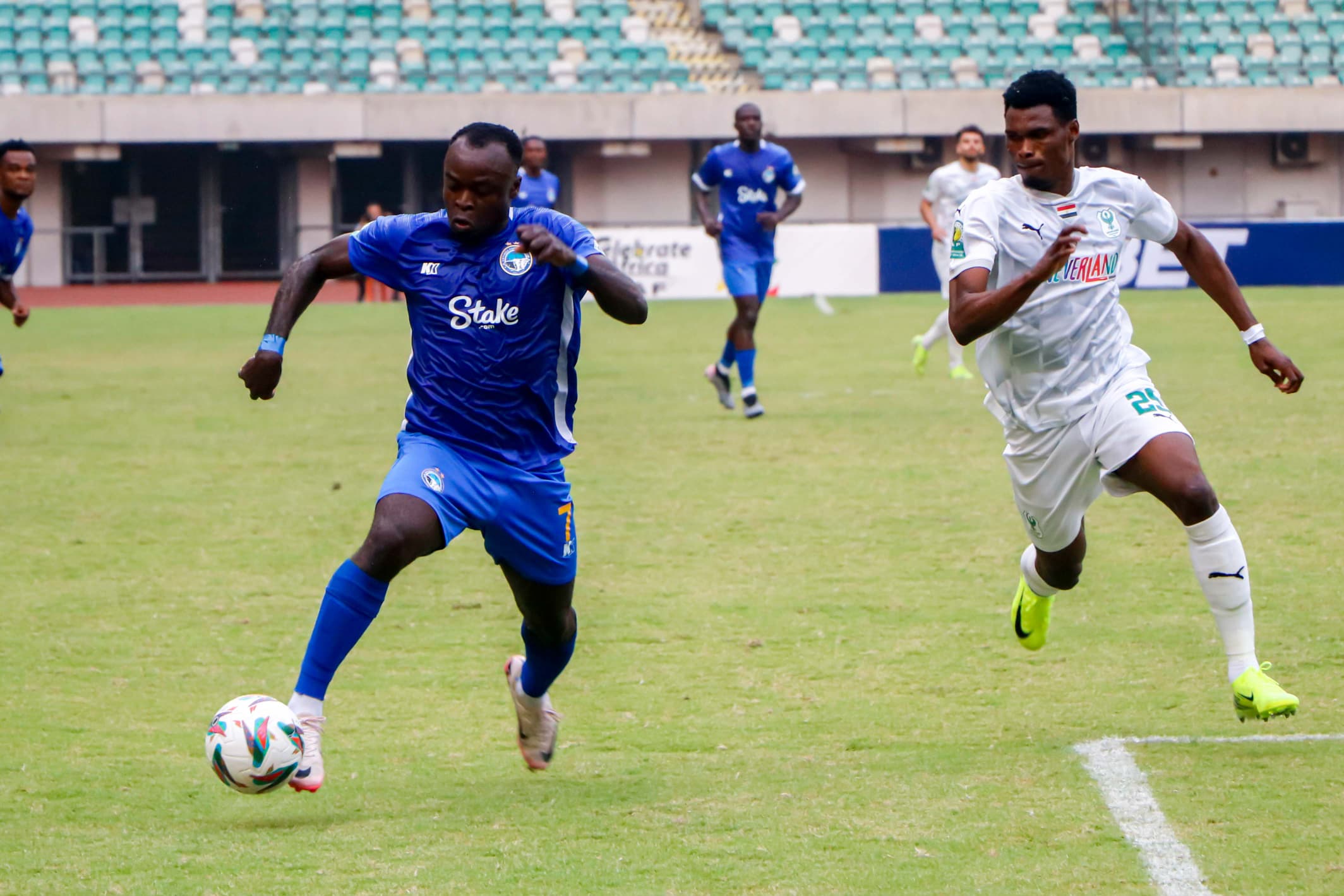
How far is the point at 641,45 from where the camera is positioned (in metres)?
37.4

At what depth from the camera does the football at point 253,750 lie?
4379 mm

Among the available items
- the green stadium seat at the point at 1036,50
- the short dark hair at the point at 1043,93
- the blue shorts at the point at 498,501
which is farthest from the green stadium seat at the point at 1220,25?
the blue shorts at the point at 498,501

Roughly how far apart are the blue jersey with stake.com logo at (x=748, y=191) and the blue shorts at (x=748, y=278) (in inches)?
2.0

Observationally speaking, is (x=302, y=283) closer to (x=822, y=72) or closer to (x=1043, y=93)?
(x=1043, y=93)

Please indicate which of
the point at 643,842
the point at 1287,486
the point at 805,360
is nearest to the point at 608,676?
the point at 643,842

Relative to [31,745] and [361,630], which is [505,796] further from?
[31,745]

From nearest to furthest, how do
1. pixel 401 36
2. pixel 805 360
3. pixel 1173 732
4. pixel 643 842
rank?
1. pixel 643 842
2. pixel 1173 732
3. pixel 805 360
4. pixel 401 36

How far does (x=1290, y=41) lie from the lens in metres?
37.7

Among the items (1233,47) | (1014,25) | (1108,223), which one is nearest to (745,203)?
(1108,223)

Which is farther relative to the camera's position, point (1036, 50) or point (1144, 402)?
point (1036, 50)

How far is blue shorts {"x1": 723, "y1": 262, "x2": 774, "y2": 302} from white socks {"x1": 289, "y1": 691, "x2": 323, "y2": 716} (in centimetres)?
958

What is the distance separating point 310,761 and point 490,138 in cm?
175

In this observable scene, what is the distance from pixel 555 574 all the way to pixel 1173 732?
1948mm

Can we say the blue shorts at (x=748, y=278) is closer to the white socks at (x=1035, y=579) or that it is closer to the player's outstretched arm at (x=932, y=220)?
the player's outstretched arm at (x=932, y=220)
